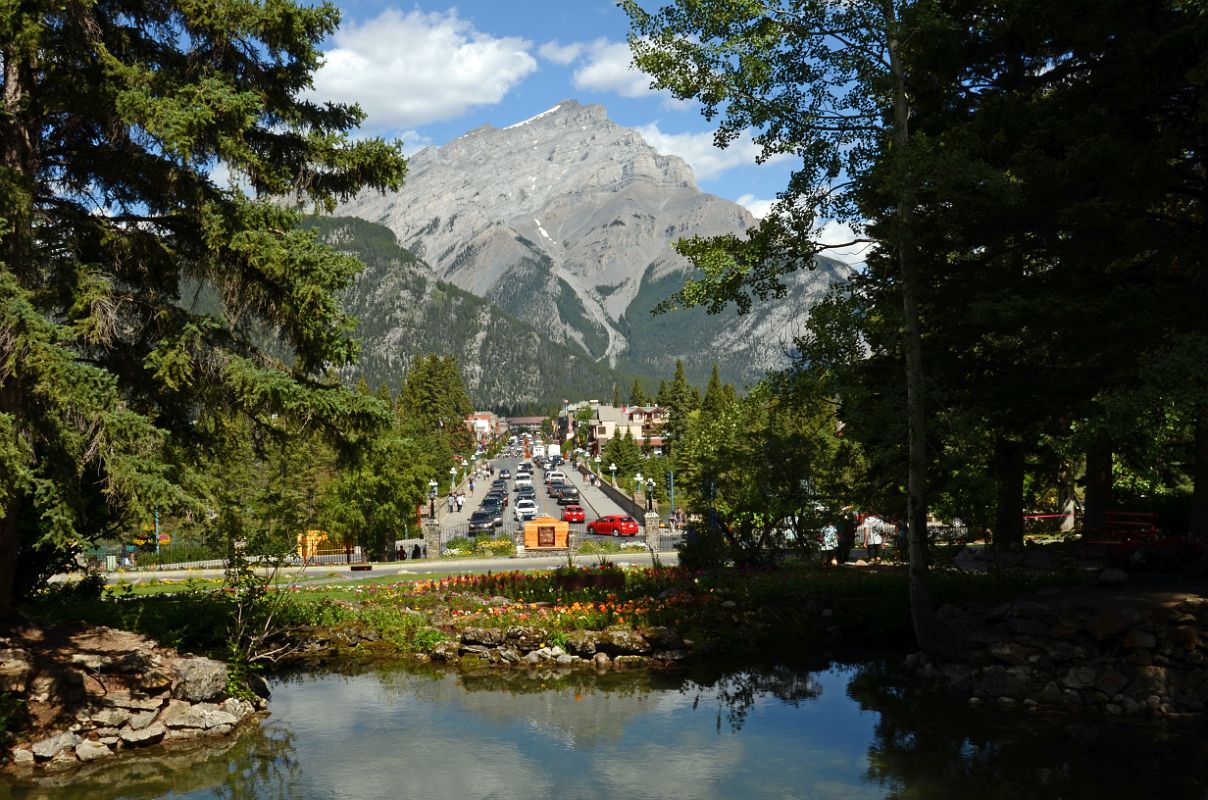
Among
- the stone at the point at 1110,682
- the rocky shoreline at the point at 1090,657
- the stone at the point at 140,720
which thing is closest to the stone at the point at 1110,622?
the rocky shoreline at the point at 1090,657

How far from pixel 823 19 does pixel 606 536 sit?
38052mm

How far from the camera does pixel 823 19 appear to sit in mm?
16031

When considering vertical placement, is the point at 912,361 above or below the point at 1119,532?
above

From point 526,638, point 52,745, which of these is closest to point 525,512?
point 526,638

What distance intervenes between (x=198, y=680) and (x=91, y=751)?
159 centimetres

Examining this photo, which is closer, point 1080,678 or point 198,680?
point 198,680

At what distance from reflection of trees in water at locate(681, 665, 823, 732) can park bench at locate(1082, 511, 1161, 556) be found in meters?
8.02

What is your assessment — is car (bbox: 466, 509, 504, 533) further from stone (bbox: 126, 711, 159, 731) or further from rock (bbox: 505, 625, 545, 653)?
stone (bbox: 126, 711, 159, 731)

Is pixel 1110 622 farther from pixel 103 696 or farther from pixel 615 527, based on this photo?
pixel 615 527

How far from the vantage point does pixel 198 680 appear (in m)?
13.5

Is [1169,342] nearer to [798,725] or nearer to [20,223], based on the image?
[798,725]

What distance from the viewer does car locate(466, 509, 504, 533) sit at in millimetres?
56662

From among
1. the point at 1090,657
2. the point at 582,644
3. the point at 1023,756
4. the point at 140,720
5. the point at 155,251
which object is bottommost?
the point at 1023,756

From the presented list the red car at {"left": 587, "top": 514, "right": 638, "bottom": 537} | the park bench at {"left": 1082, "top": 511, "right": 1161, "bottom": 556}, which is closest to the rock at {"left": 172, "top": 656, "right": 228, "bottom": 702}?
the park bench at {"left": 1082, "top": 511, "right": 1161, "bottom": 556}
